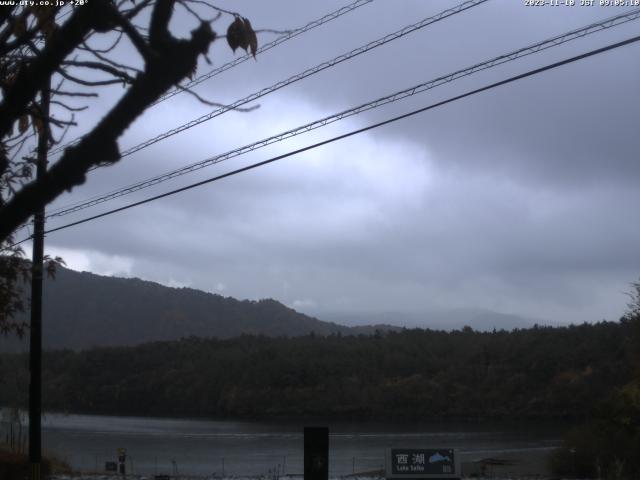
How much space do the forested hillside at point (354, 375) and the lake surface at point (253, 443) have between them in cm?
726

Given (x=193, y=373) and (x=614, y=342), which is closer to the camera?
(x=614, y=342)

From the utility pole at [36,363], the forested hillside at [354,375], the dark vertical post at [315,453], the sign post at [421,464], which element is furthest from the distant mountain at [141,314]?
the dark vertical post at [315,453]

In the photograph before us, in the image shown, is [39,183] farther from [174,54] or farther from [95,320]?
[95,320]

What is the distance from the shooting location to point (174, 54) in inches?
161

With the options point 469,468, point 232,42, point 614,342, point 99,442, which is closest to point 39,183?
point 232,42

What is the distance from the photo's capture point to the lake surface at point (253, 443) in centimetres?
3005

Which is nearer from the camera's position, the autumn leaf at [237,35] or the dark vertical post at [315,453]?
the autumn leaf at [237,35]

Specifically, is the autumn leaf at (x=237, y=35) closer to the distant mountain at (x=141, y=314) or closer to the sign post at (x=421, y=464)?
the sign post at (x=421, y=464)

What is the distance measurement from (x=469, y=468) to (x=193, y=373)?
1783 inches

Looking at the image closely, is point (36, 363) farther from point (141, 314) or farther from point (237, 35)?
point (141, 314)

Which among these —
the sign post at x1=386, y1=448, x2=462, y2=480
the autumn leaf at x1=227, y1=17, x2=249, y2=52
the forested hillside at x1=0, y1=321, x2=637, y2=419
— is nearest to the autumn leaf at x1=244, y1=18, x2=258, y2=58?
the autumn leaf at x1=227, y1=17, x2=249, y2=52

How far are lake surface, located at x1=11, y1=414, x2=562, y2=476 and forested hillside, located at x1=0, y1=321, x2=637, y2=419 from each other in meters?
7.26

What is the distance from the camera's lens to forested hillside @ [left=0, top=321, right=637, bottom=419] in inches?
2248

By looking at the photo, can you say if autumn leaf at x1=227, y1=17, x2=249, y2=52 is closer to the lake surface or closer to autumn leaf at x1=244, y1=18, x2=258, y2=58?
autumn leaf at x1=244, y1=18, x2=258, y2=58
